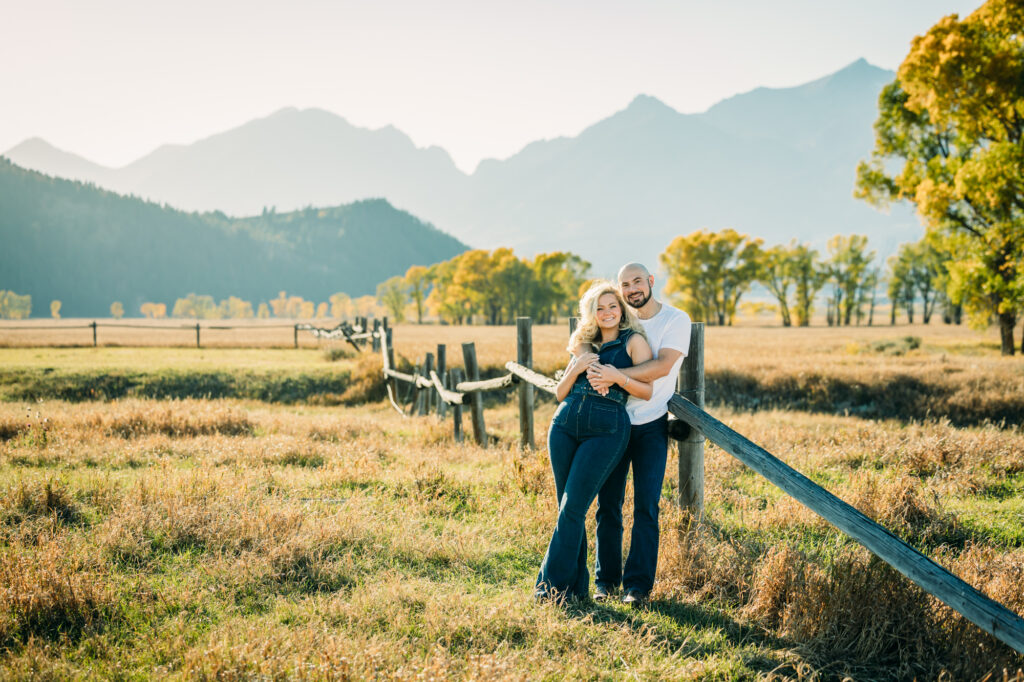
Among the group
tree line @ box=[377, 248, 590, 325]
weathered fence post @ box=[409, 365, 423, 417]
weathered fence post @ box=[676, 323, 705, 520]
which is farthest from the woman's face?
tree line @ box=[377, 248, 590, 325]

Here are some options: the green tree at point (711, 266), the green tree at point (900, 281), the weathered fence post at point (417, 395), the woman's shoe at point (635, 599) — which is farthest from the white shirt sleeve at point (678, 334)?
the green tree at point (900, 281)

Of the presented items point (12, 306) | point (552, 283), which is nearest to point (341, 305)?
point (12, 306)

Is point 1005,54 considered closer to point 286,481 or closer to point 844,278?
point 286,481

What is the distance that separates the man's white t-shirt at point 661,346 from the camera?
12.4 ft

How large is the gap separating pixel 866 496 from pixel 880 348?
Answer: 93.4 feet

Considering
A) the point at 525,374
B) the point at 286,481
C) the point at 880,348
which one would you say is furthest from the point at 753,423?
the point at 880,348

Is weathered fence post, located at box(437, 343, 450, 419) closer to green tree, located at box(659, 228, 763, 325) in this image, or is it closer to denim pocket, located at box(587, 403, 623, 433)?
denim pocket, located at box(587, 403, 623, 433)

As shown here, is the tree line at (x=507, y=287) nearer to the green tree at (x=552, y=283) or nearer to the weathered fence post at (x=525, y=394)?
the green tree at (x=552, y=283)

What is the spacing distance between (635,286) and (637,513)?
5.31 ft

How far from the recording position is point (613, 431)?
11.9 feet

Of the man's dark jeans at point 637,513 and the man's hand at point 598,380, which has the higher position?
the man's hand at point 598,380

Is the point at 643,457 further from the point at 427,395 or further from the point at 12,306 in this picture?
the point at 12,306

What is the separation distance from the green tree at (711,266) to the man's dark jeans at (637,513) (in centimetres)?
6143

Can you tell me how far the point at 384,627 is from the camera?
10.6 ft
